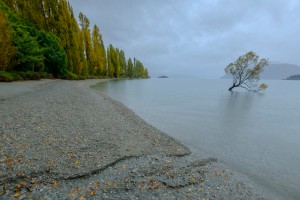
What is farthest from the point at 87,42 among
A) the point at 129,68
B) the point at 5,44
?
the point at 129,68

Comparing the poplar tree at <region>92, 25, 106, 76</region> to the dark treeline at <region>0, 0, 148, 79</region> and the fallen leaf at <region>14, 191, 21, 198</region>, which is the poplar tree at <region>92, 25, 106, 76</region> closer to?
the dark treeline at <region>0, 0, 148, 79</region>

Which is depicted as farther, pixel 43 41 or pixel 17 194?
pixel 43 41

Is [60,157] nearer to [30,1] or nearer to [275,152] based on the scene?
[275,152]

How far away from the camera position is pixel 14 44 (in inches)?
793

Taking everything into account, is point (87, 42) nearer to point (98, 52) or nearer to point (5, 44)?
point (98, 52)

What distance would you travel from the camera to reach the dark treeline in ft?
64.8

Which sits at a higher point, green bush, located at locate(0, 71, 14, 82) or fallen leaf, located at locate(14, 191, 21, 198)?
green bush, located at locate(0, 71, 14, 82)

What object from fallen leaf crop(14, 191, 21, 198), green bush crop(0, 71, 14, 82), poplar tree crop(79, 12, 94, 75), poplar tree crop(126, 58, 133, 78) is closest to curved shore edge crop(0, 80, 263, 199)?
fallen leaf crop(14, 191, 21, 198)

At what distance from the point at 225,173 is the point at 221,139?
3.62m

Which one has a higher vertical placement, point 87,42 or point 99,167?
point 87,42

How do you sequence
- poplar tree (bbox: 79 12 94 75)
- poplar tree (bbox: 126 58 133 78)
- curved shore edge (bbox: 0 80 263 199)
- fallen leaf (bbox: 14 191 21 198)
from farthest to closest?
1. poplar tree (bbox: 126 58 133 78)
2. poplar tree (bbox: 79 12 94 75)
3. curved shore edge (bbox: 0 80 263 199)
4. fallen leaf (bbox: 14 191 21 198)

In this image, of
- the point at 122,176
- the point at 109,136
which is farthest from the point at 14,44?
the point at 122,176

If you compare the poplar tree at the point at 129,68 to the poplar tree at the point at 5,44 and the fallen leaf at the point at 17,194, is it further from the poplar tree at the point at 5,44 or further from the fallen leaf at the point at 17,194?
the fallen leaf at the point at 17,194

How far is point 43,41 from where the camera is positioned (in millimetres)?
27969
